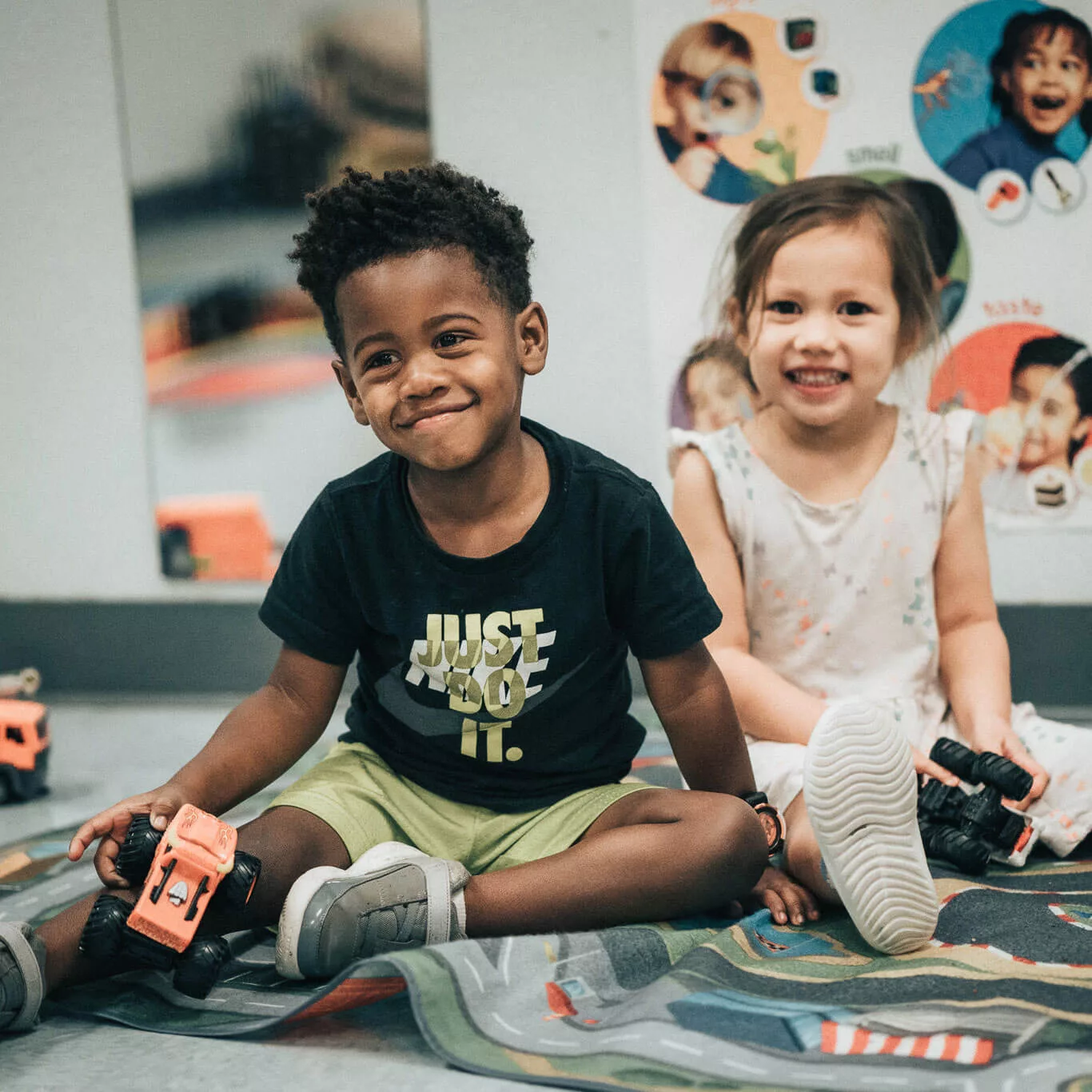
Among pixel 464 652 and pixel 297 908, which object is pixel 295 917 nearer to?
pixel 297 908

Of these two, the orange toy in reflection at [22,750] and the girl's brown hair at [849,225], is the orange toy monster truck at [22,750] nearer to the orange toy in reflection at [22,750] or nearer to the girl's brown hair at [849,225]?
the orange toy in reflection at [22,750]

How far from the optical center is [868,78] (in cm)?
136

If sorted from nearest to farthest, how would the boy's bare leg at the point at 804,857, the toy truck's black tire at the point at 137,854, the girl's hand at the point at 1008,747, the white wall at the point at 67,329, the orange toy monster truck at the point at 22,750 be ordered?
the toy truck's black tire at the point at 137,854 → the boy's bare leg at the point at 804,857 → the girl's hand at the point at 1008,747 → the orange toy monster truck at the point at 22,750 → the white wall at the point at 67,329

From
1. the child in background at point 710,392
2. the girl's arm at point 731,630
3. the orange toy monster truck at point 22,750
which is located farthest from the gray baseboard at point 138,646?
the girl's arm at point 731,630

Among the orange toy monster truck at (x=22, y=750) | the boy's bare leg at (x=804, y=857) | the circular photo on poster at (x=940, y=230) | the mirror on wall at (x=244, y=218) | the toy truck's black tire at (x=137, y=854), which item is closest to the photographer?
the toy truck's black tire at (x=137, y=854)

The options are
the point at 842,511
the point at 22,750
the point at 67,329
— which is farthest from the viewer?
the point at 67,329

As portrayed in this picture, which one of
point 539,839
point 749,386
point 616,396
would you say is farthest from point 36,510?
point 539,839

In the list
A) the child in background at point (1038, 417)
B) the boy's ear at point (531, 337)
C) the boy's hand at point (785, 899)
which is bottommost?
the boy's hand at point (785, 899)

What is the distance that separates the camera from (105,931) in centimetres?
69

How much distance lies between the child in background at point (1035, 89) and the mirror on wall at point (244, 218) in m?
0.67

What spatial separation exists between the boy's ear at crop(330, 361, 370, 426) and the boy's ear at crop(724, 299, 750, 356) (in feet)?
1.37

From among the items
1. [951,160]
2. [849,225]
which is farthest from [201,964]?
[951,160]

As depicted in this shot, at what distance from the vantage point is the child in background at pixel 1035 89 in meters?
1.31

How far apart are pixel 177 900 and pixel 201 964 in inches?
1.6
